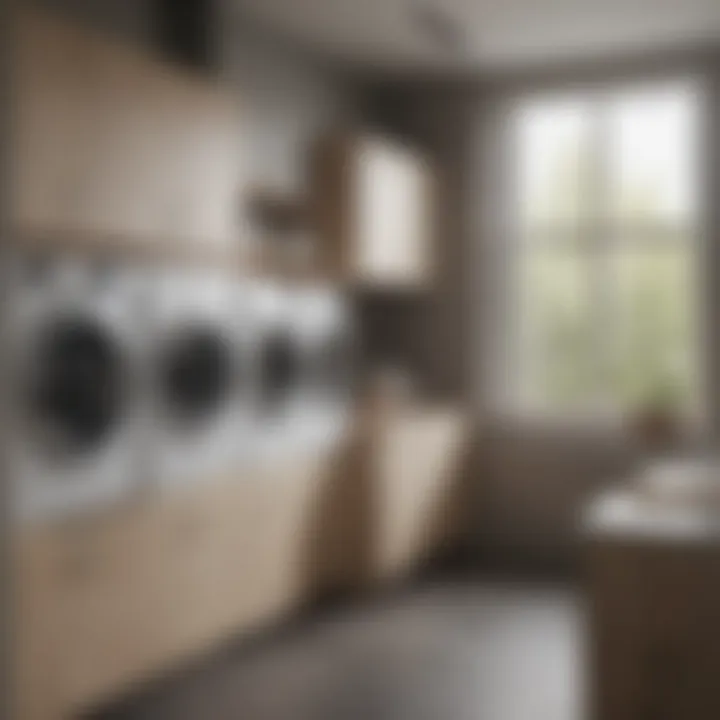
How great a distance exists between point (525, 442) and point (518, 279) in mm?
904

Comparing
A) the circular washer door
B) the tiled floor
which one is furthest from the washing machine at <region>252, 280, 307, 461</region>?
the tiled floor

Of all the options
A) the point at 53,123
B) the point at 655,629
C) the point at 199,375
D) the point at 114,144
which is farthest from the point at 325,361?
the point at 655,629

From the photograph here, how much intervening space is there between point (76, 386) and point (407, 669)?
158 centimetres

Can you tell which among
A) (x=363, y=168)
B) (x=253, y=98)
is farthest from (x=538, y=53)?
(x=253, y=98)

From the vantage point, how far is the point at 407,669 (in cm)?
406

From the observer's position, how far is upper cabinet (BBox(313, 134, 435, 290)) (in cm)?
523

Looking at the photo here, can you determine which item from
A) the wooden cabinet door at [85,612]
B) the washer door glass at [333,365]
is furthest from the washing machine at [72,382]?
the washer door glass at [333,365]

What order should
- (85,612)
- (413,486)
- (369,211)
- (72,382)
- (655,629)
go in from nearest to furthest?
(655,629) → (85,612) → (72,382) → (369,211) → (413,486)

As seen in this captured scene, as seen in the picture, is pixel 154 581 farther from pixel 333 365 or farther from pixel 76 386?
pixel 333 365

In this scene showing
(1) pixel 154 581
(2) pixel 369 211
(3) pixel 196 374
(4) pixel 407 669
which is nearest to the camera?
(1) pixel 154 581

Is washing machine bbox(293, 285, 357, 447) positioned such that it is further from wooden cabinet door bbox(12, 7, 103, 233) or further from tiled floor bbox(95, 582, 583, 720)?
wooden cabinet door bbox(12, 7, 103, 233)

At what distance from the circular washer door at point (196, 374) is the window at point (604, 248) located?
218 centimetres

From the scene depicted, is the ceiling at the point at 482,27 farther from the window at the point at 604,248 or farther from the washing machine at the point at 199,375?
the washing machine at the point at 199,375

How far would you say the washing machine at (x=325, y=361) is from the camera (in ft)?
17.3
